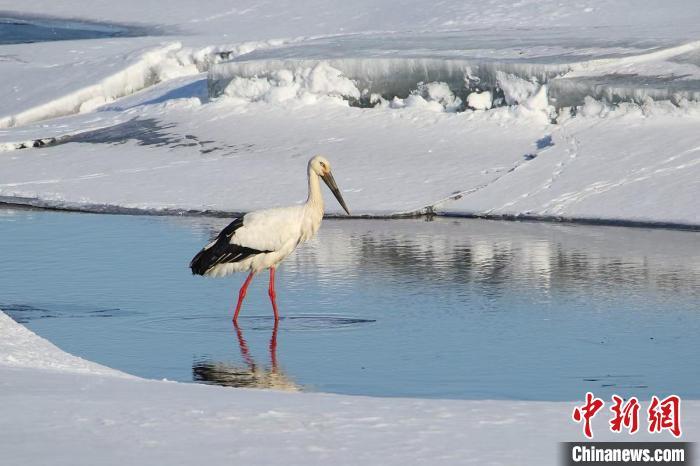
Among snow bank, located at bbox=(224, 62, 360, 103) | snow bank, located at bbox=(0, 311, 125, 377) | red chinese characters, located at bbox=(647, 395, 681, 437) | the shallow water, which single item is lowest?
the shallow water

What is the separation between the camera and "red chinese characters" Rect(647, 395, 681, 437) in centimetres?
543

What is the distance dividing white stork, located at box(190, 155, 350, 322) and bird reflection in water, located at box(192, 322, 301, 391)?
55.3 inches

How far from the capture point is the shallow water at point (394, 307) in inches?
319

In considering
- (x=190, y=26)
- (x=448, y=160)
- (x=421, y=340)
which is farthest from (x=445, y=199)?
(x=190, y=26)

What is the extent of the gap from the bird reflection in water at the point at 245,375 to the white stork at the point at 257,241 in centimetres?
140

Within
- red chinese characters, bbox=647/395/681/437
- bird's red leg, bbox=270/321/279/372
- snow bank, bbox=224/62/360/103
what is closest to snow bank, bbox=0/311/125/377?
bird's red leg, bbox=270/321/279/372

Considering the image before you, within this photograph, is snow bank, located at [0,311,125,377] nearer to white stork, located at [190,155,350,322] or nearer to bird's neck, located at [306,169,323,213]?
white stork, located at [190,155,350,322]

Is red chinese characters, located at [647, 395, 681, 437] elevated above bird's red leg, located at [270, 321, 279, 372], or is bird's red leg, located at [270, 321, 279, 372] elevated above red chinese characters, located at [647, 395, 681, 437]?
red chinese characters, located at [647, 395, 681, 437]

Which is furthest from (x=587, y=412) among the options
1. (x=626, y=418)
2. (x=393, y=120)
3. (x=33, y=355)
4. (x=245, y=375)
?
(x=393, y=120)

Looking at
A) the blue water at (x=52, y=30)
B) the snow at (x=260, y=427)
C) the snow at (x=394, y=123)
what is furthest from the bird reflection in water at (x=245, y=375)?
the blue water at (x=52, y=30)

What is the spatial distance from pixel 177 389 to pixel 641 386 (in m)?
2.72

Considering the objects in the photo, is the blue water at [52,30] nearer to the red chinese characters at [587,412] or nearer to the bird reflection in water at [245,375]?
the bird reflection in water at [245,375]

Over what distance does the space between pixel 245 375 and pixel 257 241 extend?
1997mm

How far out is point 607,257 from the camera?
1191 centimetres
